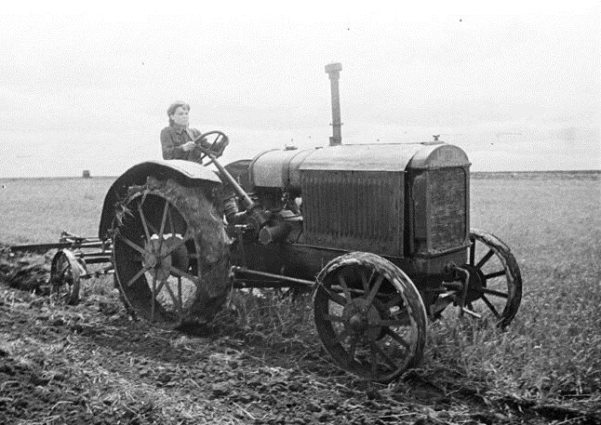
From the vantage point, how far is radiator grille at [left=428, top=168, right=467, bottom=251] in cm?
439

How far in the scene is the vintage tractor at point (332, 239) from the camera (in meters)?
4.14

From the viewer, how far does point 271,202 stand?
17.6 ft

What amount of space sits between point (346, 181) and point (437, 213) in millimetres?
674

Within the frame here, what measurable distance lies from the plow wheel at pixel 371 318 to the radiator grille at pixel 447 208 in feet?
1.83

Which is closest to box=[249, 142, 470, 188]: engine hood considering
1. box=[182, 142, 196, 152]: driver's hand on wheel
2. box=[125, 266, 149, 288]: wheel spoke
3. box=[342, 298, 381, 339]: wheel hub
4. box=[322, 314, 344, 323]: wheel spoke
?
box=[182, 142, 196, 152]: driver's hand on wheel

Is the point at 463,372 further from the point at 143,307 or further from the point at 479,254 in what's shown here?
the point at 479,254

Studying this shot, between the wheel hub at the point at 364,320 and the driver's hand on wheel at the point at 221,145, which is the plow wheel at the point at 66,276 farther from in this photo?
the wheel hub at the point at 364,320

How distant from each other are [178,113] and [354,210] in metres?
2.37

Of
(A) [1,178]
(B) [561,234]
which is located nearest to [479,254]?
(B) [561,234]

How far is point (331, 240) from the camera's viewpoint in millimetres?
4750

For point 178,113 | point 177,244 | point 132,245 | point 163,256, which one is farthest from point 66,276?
point 178,113

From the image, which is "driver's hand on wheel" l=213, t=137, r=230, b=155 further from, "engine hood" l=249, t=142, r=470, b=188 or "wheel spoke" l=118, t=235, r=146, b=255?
"wheel spoke" l=118, t=235, r=146, b=255

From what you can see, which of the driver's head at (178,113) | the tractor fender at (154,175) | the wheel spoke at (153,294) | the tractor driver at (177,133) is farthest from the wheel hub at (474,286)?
the driver's head at (178,113)

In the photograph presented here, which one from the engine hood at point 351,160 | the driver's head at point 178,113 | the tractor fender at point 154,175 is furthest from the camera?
the driver's head at point 178,113
